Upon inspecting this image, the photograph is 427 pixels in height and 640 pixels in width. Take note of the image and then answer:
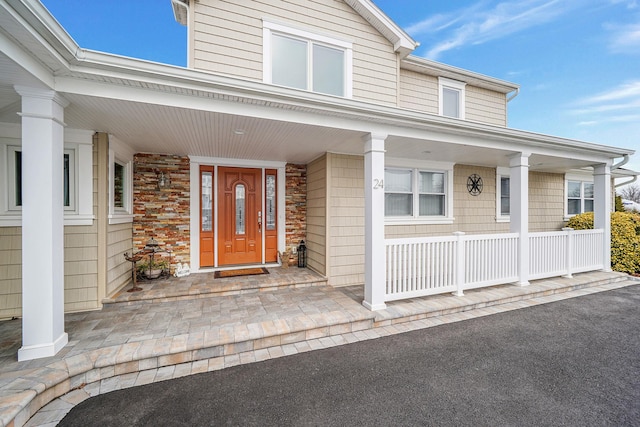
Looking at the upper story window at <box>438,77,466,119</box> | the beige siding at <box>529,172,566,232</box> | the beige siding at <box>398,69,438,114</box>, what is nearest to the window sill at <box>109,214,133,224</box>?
the beige siding at <box>398,69,438,114</box>

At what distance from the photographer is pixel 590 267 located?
5953mm

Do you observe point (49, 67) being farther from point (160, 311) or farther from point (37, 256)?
point (160, 311)

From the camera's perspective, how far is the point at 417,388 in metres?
2.39

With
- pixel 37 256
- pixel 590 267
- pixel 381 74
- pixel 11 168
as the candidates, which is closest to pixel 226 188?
pixel 11 168

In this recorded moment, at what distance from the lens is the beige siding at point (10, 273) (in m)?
3.45

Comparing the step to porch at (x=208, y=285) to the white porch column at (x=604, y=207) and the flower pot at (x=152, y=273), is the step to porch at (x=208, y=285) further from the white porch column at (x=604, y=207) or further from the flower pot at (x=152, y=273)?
the white porch column at (x=604, y=207)

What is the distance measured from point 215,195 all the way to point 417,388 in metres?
4.88

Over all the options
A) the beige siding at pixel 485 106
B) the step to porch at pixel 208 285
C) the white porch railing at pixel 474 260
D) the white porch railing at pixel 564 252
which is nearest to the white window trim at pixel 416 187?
the white porch railing at pixel 474 260

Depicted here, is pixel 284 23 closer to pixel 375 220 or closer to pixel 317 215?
pixel 317 215

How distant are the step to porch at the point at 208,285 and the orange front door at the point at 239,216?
2.24 ft

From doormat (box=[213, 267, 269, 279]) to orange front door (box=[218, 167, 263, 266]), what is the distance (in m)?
0.33

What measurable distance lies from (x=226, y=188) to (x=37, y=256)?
3455 millimetres

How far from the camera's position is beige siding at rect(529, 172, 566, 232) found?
7.43 metres

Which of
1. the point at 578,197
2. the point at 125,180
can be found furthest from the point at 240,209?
the point at 578,197
